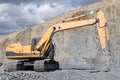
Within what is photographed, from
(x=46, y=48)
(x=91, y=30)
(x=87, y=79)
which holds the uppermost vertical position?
(x=91, y=30)

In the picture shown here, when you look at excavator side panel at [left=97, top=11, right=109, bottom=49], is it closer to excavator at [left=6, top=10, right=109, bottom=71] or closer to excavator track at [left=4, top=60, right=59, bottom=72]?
excavator at [left=6, top=10, right=109, bottom=71]

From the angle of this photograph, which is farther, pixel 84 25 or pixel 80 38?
pixel 80 38

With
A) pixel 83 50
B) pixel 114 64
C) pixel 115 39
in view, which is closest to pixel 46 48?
pixel 114 64

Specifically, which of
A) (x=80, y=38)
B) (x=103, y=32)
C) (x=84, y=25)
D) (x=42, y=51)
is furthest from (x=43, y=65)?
(x=80, y=38)

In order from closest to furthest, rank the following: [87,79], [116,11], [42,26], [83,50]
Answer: [87,79]
[83,50]
[116,11]
[42,26]

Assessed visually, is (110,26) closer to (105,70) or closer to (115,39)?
(115,39)

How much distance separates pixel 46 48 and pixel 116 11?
56.4 ft

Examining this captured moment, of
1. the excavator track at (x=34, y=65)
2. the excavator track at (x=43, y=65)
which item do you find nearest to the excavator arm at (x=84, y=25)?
the excavator track at (x=43, y=65)

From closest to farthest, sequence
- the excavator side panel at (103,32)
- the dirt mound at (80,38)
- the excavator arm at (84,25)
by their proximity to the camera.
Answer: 1. the excavator side panel at (103,32)
2. the excavator arm at (84,25)
3. the dirt mound at (80,38)

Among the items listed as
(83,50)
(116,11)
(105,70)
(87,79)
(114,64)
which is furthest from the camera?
(116,11)

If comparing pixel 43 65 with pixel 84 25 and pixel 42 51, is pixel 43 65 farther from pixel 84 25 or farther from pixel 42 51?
pixel 84 25

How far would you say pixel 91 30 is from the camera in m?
33.0

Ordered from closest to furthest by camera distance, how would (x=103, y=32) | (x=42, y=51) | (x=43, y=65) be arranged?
1. (x=103, y=32)
2. (x=43, y=65)
3. (x=42, y=51)

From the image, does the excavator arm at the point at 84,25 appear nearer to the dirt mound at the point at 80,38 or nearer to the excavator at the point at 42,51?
the excavator at the point at 42,51
